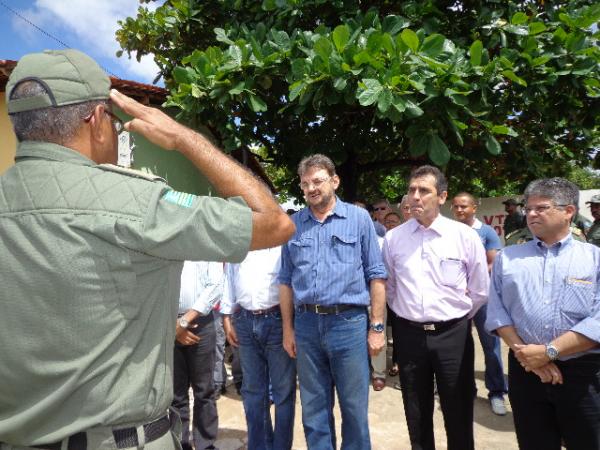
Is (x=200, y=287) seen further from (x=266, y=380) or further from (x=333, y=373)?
(x=333, y=373)

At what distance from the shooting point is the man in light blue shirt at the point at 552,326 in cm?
239

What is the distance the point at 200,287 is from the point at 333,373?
1368 mm

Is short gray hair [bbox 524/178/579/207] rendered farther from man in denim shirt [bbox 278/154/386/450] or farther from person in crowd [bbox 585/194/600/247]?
person in crowd [bbox 585/194/600/247]

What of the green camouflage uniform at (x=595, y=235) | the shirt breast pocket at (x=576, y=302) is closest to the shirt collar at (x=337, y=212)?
the shirt breast pocket at (x=576, y=302)

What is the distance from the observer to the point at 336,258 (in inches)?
122

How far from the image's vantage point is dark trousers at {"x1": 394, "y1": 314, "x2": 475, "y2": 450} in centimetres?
300

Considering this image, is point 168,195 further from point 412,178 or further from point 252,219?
point 412,178

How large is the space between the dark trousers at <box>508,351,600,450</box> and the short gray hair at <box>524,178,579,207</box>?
89cm

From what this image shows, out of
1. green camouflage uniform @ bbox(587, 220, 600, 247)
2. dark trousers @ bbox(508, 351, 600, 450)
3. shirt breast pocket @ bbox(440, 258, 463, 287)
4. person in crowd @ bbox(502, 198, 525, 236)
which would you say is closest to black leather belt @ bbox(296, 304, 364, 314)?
shirt breast pocket @ bbox(440, 258, 463, 287)

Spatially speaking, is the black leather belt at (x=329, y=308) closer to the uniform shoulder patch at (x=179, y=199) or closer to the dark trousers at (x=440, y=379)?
the dark trousers at (x=440, y=379)

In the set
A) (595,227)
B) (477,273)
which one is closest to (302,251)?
(477,273)

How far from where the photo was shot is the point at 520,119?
19.6 ft

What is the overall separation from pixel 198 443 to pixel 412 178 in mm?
2719

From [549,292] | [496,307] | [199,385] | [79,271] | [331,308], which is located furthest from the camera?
[199,385]
